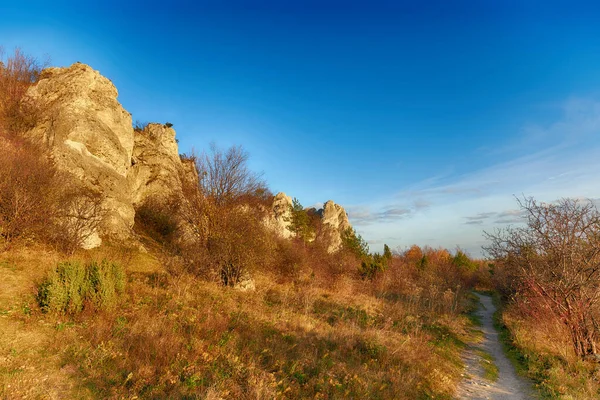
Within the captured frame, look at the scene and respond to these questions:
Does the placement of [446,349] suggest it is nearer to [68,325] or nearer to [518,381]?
[518,381]

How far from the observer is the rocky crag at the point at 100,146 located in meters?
16.2

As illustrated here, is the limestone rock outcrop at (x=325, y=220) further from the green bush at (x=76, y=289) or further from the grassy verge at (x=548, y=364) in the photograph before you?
the grassy verge at (x=548, y=364)

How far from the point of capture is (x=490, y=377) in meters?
9.43

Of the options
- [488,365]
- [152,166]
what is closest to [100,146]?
[152,166]

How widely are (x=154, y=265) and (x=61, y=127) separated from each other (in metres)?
10.0

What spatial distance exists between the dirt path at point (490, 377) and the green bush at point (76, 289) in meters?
10.7

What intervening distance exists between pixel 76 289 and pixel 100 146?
13.5m

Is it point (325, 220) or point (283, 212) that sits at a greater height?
point (325, 220)

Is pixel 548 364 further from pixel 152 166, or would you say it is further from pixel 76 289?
pixel 152 166

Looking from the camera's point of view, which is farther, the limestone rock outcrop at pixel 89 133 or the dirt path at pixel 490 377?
the limestone rock outcrop at pixel 89 133

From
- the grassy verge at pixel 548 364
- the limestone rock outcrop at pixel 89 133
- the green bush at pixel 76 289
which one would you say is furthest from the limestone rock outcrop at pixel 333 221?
the green bush at pixel 76 289

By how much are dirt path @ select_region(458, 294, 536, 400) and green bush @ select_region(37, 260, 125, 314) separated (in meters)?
10.7

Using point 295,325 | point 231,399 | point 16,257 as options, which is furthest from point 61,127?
point 231,399

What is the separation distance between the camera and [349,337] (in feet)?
34.6
